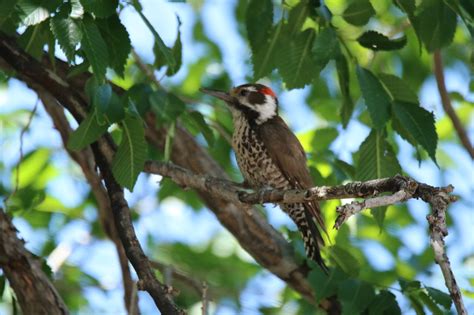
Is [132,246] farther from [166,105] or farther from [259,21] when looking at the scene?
[259,21]

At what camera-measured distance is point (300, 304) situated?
664 cm

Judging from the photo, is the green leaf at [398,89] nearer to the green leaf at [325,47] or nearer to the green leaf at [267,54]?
the green leaf at [325,47]

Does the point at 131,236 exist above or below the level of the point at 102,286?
below

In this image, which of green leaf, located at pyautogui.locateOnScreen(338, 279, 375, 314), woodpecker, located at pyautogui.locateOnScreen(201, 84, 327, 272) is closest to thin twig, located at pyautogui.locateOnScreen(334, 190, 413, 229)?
green leaf, located at pyautogui.locateOnScreen(338, 279, 375, 314)

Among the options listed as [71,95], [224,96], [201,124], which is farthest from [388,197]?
[224,96]

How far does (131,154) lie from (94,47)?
2.67ft

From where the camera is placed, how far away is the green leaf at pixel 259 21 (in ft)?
17.1

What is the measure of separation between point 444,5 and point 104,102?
195cm

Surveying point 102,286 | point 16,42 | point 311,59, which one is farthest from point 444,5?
point 102,286

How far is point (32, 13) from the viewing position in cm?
422

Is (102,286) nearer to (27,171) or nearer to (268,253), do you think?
(27,171)

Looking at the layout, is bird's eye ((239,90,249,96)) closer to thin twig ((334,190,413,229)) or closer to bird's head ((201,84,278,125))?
bird's head ((201,84,278,125))

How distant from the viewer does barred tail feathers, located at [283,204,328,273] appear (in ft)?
19.9

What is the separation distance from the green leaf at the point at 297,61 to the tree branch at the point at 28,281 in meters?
1.93
